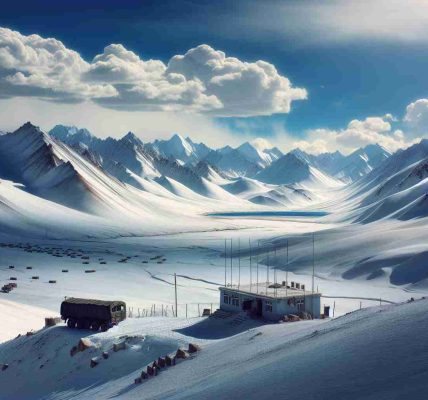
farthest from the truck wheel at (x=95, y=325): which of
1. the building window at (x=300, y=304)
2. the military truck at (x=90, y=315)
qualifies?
the building window at (x=300, y=304)

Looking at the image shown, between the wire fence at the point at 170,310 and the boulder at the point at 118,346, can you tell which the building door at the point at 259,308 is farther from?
the wire fence at the point at 170,310

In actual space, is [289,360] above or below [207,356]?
above

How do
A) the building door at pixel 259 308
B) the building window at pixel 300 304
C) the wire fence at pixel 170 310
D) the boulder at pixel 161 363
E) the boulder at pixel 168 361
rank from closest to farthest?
the boulder at pixel 161 363
the boulder at pixel 168 361
the building window at pixel 300 304
the building door at pixel 259 308
the wire fence at pixel 170 310

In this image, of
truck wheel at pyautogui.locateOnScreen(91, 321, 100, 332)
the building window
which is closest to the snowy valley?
truck wheel at pyautogui.locateOnScreen(91, 321, 100, 332)

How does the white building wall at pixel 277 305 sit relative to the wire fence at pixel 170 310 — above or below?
above

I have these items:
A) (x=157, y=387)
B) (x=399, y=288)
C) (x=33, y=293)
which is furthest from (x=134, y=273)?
(x=157, y=387)

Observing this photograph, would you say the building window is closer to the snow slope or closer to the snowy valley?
the snowy valley

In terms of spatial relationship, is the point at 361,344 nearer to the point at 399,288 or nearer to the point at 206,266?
the point at 399,288

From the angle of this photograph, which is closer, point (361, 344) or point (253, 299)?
point (361, 344)

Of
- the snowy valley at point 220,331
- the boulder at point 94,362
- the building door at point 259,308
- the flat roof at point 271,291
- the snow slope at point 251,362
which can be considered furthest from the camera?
the building door at point 259,308
